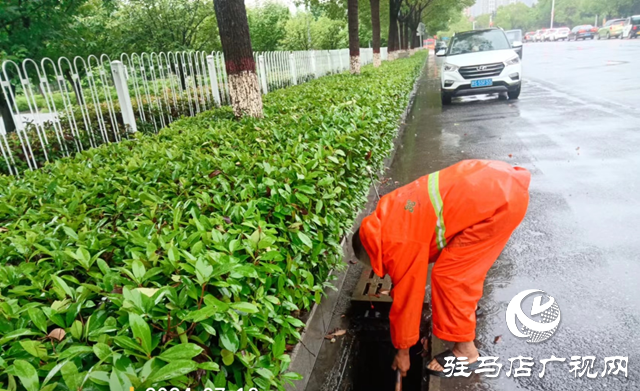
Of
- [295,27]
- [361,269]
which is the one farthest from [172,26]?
[295,27]

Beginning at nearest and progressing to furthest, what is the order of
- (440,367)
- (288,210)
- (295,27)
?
1. (288,210)
2. (440,367)
3. (295,27)

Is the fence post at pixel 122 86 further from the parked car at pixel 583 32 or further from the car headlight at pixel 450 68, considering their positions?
the parked car at pixel 583 32

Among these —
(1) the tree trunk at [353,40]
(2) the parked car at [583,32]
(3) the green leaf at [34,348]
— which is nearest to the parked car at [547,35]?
(2) the parked car at [583,32]

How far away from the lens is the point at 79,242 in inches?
71.8

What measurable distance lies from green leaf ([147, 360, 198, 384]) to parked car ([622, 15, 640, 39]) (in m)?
41.3

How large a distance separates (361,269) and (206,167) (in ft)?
5.17

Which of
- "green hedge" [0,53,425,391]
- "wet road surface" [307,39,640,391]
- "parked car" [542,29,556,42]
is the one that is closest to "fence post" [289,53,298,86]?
"wet road surface" [307,39,640,391]

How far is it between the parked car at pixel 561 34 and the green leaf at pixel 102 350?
2347 inches

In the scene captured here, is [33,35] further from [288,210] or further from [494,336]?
[494,336]

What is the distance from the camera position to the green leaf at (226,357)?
1.27 metres

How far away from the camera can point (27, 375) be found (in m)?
0.99

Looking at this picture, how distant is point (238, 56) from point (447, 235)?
3.94m

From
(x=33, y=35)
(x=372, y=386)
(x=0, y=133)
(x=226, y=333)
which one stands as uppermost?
(x=33, y=35)

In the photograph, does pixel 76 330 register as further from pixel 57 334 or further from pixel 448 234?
pixel 448 234
